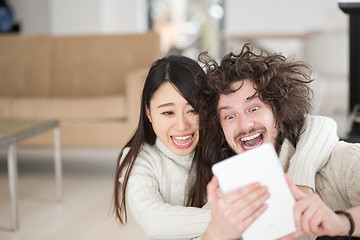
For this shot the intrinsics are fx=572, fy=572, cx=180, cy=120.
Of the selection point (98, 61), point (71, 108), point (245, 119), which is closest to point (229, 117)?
point (245, 119)

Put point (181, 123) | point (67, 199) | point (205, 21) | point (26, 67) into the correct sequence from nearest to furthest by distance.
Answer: point (181, 123)
point (67, 199)
point (26, 67)
point (205, 21)

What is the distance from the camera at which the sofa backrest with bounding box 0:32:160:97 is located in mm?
4367

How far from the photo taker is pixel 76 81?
14.6 feet

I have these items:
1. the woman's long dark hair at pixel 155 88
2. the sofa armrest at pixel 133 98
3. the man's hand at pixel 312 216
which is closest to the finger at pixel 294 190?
the man's hand at pixel 312 216

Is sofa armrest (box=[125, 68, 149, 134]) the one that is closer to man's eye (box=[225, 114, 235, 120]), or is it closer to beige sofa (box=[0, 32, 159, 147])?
beige sofa (box=[0, 32, 159, 147])

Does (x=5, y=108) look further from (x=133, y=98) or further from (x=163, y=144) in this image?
(x=163, y=144)

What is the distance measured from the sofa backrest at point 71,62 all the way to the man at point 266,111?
285 cm

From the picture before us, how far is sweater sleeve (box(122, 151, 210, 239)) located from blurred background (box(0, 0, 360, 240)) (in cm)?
45

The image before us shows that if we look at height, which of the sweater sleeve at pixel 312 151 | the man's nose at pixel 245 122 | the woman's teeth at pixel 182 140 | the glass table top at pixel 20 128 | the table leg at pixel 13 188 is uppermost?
the man's nose at pixel 245 122

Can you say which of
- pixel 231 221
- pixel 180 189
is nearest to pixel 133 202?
pixel 180 189

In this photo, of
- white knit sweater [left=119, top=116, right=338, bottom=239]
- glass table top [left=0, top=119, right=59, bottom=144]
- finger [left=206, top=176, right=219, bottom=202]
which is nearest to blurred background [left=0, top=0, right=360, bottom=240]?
white knit sweater [left=119, top=116, right=338, bottom=239]

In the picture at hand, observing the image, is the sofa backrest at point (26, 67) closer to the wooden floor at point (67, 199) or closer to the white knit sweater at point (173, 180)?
the wooden floor at point (67, 199)

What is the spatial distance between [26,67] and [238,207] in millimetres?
3810

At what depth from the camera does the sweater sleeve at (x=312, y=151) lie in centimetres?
134
